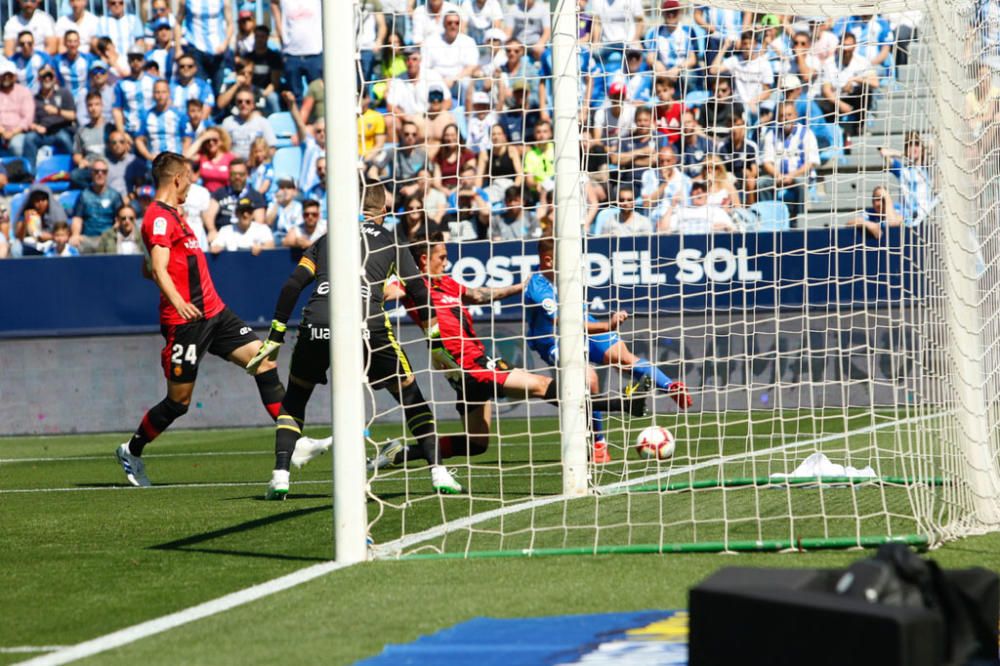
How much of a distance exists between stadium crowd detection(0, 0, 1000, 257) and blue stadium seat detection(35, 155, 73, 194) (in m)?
0.02

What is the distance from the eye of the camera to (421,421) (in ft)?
28.6

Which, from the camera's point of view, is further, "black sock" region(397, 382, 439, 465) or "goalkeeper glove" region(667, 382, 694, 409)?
"goalkeeper glove" region(667, 382, 694, 409)

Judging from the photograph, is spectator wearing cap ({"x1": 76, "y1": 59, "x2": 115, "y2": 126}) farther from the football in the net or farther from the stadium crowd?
the football in the net

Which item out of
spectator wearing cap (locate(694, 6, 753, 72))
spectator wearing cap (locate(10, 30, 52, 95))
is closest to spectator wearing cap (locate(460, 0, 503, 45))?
spectator wearing cap (locate(694, 6, 753, 72))

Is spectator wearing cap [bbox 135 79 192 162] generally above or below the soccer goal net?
above

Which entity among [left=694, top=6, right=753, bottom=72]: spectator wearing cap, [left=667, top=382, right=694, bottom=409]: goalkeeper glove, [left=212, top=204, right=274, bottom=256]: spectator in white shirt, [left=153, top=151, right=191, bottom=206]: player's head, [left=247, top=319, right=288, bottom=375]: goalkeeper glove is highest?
[left=694, top=6, right=753, bottom=72]: spectator wearing cap

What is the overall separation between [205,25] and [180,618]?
15.6 metres

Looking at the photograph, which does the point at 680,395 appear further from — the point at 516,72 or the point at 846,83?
the point at 516,72

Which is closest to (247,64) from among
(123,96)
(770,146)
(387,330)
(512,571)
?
(123,96)

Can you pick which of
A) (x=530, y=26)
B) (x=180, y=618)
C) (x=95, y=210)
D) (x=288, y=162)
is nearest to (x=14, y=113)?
(x=95, y=210)

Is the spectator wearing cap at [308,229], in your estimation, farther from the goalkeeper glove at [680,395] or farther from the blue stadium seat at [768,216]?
the goalkeeper glove at [680,395]

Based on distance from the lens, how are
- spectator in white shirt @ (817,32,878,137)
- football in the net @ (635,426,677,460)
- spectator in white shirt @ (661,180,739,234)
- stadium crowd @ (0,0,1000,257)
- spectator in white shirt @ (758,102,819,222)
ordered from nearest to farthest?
football in the net @ (635,426,677,460) → spectator in white shirt @ (758,102,819,222) → spectator in white shirt @ (817,32,878,137) → stadium crowd @ (0,0,1000,257) → spectator in white shirt @ (661,180,739,234)

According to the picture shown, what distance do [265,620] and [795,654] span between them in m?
2.12

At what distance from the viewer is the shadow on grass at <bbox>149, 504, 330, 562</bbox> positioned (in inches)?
256
